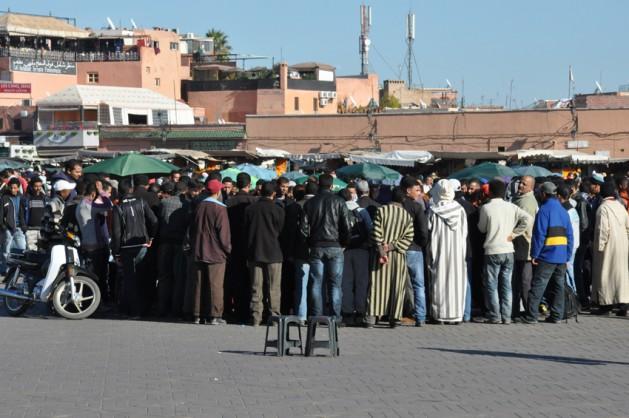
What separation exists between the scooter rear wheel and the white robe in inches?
215

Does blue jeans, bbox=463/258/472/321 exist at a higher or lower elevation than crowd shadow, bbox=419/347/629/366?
higher

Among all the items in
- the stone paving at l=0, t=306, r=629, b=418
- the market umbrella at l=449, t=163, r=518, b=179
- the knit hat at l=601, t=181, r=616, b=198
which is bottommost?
the stone paving at l=0, t=306, r=629, b=418

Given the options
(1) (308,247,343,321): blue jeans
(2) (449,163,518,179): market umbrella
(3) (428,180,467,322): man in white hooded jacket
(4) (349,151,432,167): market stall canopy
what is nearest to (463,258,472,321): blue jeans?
(3) (428,180,467,322): man in white hooded jacket

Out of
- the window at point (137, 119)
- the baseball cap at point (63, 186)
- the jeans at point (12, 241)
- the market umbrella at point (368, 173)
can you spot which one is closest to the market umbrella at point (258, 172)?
the market umbrella at point (368, 173)

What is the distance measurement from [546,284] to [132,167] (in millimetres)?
10910

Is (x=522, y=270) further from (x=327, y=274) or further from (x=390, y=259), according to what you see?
(x=327, y=274)

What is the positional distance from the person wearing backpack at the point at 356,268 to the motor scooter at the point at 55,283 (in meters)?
3.25

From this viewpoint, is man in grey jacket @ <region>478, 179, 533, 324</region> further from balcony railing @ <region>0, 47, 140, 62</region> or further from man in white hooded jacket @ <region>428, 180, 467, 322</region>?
balcony railing @ <region>0, 47, 140, 62</region>

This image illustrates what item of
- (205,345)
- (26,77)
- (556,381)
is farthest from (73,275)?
(26,77)

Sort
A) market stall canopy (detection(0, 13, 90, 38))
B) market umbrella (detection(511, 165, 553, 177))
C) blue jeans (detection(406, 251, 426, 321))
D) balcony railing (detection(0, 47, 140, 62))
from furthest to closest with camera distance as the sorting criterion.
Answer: market stall canopy (detection(0, 13, 90, 38)), balcony railing (detection(0, 47, 140, 62)), market umbrella (detection(511, 165, 553, 177)), blue jeans (detection(406, 251, 426, 321))

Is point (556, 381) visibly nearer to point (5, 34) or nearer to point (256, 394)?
point (256, 394)

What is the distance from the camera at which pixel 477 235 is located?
14844 mm

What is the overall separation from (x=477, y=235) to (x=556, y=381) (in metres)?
4.89

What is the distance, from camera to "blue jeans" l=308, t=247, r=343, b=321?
13984 millimetres
